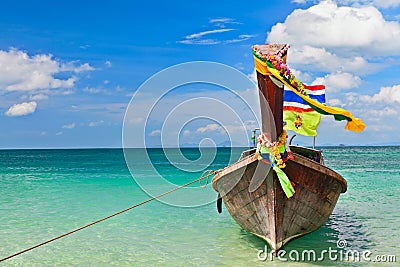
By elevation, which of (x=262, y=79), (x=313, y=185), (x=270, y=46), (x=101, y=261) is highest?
(x=270, y=46)

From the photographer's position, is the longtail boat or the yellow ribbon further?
the longtail boat

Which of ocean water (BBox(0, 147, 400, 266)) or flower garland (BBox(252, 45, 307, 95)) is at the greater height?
flower garland (BBox(252, 45, 307, 95))

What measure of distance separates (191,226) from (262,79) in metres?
5.64

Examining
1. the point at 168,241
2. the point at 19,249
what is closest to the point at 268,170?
the point at 168,241

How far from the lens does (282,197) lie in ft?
22.8

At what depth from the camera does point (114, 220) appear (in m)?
11.5

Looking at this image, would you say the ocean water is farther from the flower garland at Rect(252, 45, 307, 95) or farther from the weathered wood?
the flower garland at Rect(252, 45, 307, 95)

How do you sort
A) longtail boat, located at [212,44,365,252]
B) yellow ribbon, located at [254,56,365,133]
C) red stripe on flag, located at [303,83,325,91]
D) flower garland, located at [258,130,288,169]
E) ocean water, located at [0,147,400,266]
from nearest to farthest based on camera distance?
yellow ribbon, located at [254,56,365,133], longtail boat, located at [212,44,365,252], flower garland, located at [258,130,288,169], ocean water, located at [0,147,400,266], red stripe on flag, located at [303,83,325,91]

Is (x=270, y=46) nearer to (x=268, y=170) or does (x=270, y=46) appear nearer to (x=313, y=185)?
(x=268, y=170)

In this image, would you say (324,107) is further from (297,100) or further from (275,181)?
(297,100)

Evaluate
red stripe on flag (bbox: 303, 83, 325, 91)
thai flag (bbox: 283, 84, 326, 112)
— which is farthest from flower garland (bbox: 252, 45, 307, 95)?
red stripe on flag (bbox: 303, 83, 325, 91)

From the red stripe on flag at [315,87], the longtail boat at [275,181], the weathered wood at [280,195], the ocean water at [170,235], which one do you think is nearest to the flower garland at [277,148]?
the longtail boat at [275,181]

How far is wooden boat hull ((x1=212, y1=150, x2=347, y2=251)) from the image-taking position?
6.85 meters

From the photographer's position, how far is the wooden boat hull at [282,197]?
22.5 ft
